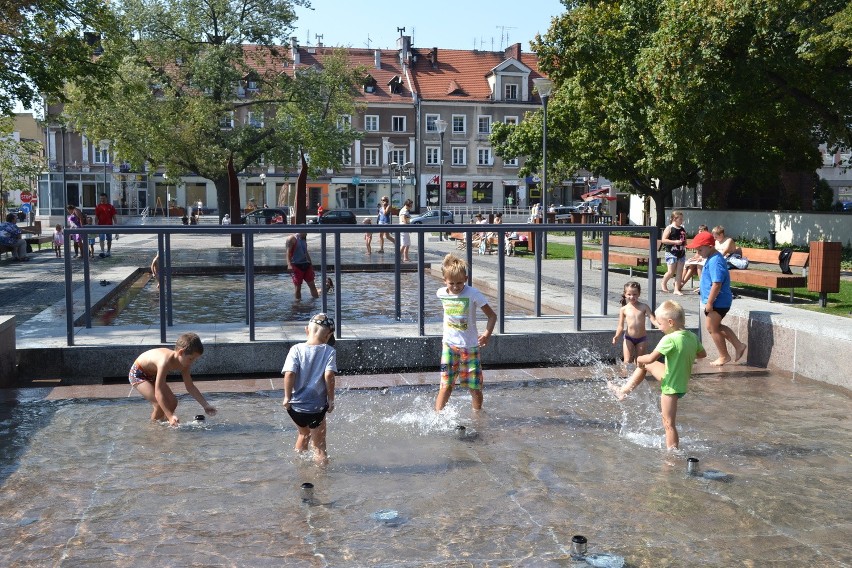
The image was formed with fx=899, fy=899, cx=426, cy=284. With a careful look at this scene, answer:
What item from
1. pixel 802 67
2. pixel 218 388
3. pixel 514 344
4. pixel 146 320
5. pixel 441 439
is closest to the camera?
pixel 441 439

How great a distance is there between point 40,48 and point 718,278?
16.4 metres

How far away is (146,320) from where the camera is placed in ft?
41.0

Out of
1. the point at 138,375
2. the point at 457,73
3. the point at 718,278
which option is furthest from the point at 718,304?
the point at 457,73

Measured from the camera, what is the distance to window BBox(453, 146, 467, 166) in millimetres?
73731

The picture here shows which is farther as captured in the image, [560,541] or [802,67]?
[802,67]

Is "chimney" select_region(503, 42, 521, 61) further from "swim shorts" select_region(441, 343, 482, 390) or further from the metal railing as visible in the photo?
"swim shorts" select_region(441, 343, 482, 390)

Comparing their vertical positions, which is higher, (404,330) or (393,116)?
(393,116)

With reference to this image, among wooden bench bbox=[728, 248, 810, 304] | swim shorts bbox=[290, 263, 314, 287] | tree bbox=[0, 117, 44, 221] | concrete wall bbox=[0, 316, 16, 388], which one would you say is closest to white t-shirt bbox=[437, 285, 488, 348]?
concrete wall bbox=[0, 316, 16, 388]

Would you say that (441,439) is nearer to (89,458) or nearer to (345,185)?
(89,458)

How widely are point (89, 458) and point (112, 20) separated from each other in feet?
60.3

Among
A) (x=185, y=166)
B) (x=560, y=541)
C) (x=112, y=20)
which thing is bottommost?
(x=560, y=541)

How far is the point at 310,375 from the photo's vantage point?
631 centimetres

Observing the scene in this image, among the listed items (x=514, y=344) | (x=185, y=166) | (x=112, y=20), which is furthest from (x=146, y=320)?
(x=185, y=166)

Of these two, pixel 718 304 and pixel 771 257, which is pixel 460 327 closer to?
pixel 718 304
